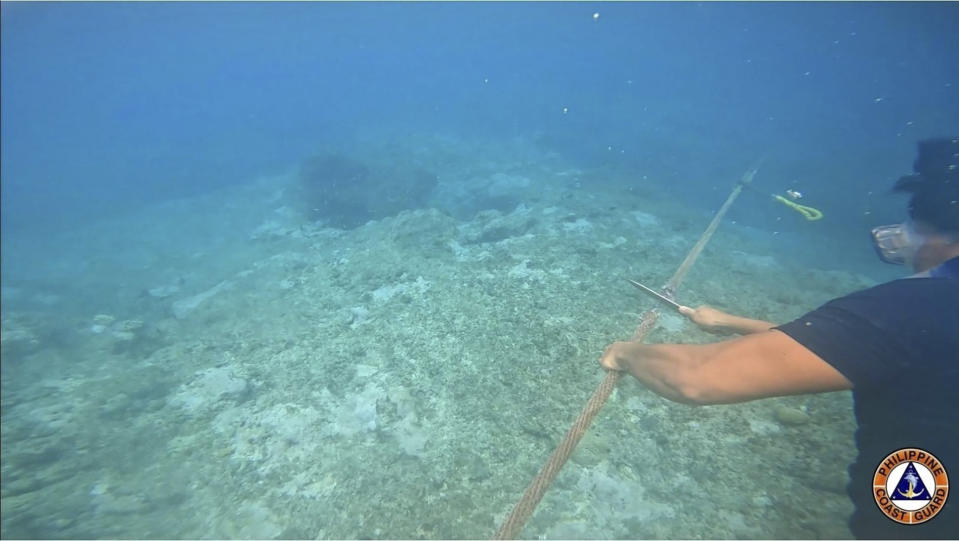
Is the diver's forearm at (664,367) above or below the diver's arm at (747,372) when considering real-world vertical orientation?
below

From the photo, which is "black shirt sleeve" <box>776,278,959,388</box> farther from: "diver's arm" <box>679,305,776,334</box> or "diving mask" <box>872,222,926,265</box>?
"diver's arm" <box>679,305,776,334</box>

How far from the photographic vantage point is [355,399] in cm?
447

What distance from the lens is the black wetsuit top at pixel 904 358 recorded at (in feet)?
4.78

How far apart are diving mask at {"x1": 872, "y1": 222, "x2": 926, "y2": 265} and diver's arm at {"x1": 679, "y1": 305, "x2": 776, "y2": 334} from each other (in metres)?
0.78

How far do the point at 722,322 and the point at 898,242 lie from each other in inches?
40.3

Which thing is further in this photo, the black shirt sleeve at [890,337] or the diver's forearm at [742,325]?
the diver's forearm at [742,325]

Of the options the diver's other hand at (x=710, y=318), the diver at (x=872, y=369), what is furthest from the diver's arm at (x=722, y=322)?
the diver at (x=872, y=369)

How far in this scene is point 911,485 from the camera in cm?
164

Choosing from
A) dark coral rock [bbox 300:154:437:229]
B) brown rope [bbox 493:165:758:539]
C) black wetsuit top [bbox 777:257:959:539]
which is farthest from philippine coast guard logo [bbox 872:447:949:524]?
dark coral rock [bbox 300:154:437:229]

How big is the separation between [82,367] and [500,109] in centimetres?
2996

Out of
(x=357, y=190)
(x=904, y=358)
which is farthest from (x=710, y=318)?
(x=357, y=190)

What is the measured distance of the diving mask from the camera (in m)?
2.07

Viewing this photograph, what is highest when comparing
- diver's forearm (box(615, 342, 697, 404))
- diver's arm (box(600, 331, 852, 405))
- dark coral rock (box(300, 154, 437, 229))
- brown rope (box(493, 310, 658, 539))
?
diver's arm (box(600, 331, 852, 405))

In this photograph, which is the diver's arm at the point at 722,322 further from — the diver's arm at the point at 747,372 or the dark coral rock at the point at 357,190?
the dark coral rock at the point at 357,190
